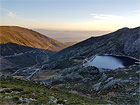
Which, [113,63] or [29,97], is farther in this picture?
[113,63]

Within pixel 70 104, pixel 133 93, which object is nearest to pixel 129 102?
pixel 133 93

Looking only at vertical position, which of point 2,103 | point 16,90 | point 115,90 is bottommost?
point 115,90

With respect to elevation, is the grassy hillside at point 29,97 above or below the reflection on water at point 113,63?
above

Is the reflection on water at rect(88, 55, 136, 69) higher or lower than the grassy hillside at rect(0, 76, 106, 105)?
lower

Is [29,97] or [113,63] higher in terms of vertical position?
[29,97]

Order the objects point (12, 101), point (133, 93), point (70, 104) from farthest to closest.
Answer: point (133, 93) < point (70, 104) < point (12, 101)

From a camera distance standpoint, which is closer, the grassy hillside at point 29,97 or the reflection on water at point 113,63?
the grassy hillside at point 29,97

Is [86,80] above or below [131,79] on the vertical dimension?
below

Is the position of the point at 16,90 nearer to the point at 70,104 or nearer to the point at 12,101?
the point at 12,101

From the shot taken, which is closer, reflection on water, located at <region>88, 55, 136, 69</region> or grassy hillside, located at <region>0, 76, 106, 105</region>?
grassy hillside, located at <region>0, 76, 106, 105</region>

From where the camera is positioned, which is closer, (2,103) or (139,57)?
(2,103)

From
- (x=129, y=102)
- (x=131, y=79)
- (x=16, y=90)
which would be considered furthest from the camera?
(x=131, y=79)
